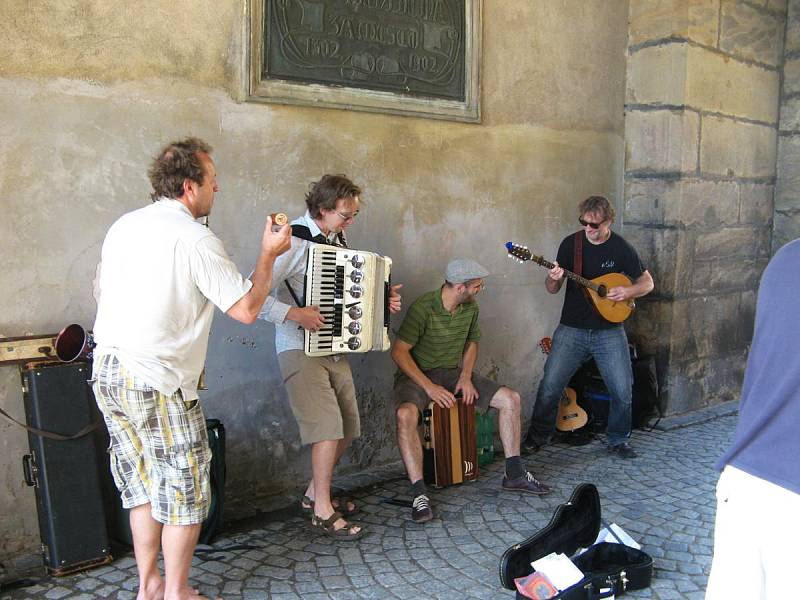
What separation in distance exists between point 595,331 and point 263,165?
2511mm

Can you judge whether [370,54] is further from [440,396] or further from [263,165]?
[440,396]

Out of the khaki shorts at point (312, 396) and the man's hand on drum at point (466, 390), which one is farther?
the man's hand on drum at point (466, 390)

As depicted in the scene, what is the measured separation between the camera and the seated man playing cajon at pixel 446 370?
4.62 m

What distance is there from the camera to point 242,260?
442 cm

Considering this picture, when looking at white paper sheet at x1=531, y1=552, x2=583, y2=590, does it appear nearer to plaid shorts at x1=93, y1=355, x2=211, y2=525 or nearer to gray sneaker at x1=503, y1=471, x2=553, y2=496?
gray sneaker at x1=503, y1=471, x2=553, y2=496

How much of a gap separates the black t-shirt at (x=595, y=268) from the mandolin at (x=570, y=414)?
0.44 m

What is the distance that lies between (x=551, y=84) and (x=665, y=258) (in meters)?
1.64

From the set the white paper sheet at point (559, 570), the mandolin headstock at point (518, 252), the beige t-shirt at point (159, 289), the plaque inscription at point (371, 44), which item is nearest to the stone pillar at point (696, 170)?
the mandolin headstock at point (518, 252)

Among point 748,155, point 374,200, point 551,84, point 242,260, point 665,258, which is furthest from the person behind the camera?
point 748,155

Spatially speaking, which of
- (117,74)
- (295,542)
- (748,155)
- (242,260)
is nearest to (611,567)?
(295,542)

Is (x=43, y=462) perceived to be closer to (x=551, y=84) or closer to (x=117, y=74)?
(x=117, y=74)

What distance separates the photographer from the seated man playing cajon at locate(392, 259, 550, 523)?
15.1 ft

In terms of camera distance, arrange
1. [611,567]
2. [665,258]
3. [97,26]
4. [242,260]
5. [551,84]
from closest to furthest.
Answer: [611,567] → [97,26] → [242,260] → [551,84] → [665,258]

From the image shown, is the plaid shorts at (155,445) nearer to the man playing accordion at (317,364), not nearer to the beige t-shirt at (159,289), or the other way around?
the beige t-shirt at (159,289)
